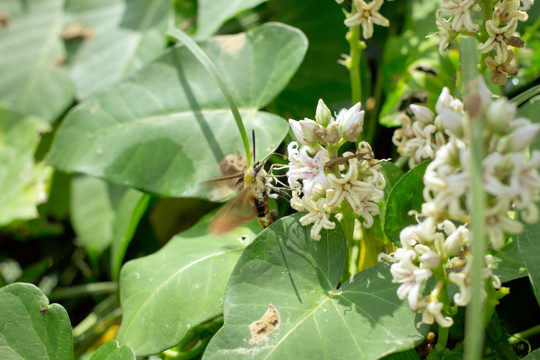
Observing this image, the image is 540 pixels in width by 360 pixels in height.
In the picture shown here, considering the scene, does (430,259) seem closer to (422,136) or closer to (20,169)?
(422,136)

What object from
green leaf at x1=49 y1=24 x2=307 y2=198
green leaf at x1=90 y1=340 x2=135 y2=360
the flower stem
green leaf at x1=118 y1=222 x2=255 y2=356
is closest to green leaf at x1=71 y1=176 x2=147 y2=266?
green leaf at x1=49 y1=24 x2=307 y2=198

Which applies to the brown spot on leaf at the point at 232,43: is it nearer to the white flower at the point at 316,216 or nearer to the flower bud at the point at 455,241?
the white flower at the point at 316,216

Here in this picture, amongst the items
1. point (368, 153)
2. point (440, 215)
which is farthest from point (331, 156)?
point (440, 215)

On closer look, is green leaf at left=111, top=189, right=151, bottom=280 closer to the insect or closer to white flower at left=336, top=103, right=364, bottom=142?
the insect

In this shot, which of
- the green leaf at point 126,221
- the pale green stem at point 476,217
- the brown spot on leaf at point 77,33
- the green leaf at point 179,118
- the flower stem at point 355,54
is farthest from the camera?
the brown spot on leaf at point 77,33

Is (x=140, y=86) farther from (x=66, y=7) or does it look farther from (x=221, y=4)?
(x=66, y=7)

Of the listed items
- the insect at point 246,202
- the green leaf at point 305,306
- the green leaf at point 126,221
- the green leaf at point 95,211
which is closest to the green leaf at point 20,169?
the green leaf at point 95,211
